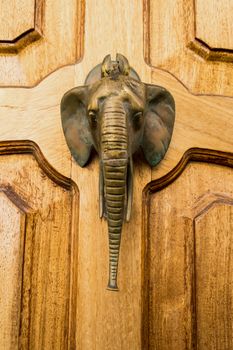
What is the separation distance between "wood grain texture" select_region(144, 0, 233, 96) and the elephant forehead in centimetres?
12

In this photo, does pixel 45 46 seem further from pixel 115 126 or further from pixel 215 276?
pixel 215 276

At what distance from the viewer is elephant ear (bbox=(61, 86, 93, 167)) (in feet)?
2.30

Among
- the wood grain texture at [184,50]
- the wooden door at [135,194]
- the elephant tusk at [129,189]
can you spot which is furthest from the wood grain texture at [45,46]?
the elephant tusk at [129,189]

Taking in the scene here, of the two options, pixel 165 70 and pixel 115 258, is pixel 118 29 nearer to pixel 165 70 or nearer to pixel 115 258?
pixel 165 70

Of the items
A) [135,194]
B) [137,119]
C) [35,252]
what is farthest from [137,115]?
[35,252]

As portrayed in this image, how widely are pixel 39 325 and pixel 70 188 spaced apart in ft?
0.59

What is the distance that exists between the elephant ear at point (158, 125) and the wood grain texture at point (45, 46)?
0.14 meters

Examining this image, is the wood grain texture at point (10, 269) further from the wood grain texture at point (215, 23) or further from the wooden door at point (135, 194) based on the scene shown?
the wood grain texture at point (215, 23)

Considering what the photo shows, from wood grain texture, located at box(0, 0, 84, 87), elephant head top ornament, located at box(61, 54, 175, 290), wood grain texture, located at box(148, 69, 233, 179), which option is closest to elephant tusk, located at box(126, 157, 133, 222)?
elephant head top ornament, located at box(61, 54, 175, 290)

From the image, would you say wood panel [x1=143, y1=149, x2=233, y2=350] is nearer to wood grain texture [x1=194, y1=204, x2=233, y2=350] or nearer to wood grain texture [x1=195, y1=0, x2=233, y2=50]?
wood grain texture [x1=194, y1=204, x2=233, y2=350]

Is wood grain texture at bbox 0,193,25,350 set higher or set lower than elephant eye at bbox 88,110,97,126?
lower

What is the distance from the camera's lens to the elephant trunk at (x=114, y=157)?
0.60 meters

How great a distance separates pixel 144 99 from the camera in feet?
2.19

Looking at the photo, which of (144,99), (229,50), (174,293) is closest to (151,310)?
(174,293)
